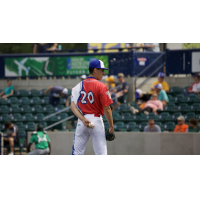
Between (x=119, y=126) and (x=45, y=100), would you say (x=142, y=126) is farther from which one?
(x=45, y=100)

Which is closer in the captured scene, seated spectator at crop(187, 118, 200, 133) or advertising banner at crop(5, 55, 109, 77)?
seated spectator at crop(187, 118, 200, 133)

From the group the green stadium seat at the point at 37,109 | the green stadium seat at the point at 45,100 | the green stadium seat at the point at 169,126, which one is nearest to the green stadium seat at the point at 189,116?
the green stadium seat at the point at 169,126

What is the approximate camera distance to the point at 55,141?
428 inches

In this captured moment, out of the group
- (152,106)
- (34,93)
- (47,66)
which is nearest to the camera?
(152,106)

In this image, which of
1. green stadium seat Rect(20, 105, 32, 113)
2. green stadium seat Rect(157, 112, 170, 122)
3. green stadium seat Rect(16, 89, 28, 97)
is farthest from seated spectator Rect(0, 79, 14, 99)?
green stadium seat Rect(157, 112, 170, 122)

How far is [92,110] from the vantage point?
479 cm

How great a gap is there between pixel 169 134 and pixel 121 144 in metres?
1.48

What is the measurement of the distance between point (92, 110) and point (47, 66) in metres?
11.5

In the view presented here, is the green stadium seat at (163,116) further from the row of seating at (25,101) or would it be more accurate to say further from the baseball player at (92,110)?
the baseball player at (92,110)

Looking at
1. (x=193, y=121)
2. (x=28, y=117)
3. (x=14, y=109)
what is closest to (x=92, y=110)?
(x=193, y=121)

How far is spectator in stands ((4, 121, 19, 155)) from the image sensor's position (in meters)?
11.1

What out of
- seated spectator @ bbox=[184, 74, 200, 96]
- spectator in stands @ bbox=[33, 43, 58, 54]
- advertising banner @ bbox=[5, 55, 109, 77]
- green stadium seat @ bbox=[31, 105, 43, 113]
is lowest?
green stadium seat @ bbox=[31, 105, 43, 113]

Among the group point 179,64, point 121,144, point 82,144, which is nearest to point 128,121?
point 121,144

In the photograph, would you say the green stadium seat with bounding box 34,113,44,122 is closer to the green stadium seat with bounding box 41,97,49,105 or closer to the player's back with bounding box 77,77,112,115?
the green stadium seat with bounding box 41,97,49,105
